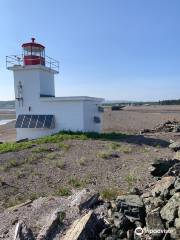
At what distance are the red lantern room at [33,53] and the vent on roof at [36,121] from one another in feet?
11.7

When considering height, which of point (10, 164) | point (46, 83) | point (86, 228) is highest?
point (46, 83)

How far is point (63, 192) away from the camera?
9.77 metres

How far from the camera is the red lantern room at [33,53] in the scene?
72.0ft

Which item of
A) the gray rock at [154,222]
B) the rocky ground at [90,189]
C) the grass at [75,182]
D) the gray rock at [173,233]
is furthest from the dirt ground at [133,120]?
the gray rock at [173,233]

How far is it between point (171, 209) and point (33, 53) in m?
18.1

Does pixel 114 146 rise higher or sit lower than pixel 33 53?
lower

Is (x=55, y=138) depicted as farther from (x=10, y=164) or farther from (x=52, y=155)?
(x=10, y=164)

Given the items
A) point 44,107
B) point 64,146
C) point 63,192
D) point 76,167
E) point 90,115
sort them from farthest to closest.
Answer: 1. point 90,115
2. point 44,107
3. point 64,146
4. point 76,167
5. point 63,192

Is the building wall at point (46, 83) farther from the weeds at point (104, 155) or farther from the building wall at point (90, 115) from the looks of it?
the weeds at point (104, 155)

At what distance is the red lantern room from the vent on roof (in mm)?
3559

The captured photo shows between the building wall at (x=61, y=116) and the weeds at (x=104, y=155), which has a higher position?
the building wall at (x=61, y=116)

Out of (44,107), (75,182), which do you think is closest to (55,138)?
(44,107)

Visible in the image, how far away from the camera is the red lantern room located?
21.9 meters

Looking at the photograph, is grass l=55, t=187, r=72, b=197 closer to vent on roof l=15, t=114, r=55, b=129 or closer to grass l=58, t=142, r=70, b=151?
grass l=58, t=142, r=70, b=151
